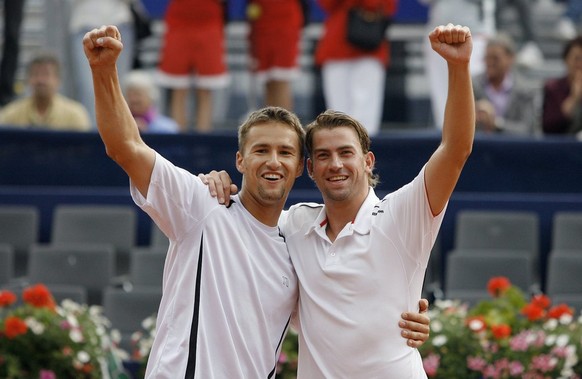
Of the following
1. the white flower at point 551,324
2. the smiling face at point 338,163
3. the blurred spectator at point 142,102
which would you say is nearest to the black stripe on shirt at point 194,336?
the smiling face at point 338,163

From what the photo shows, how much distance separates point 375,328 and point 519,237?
15.3 feet

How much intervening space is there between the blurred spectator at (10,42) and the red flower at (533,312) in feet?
19.5

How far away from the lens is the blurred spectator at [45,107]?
10.4m

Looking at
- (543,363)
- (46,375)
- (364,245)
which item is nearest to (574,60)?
(543,363)

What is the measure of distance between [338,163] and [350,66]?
5.95 m

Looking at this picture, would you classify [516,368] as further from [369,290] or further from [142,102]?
[142,102]

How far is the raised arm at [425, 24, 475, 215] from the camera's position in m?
4.61

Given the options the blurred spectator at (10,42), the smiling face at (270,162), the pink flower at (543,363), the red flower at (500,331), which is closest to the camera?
the smiling face at (270,162)

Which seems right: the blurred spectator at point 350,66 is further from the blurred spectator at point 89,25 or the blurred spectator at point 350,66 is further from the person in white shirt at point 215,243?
the person in white shirt at point 215,243

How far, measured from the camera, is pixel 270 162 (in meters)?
4.89

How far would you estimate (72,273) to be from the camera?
29.6ft

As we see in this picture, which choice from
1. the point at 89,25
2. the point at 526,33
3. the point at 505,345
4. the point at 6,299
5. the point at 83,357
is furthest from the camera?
the point at 526,33

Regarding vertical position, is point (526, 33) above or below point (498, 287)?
above

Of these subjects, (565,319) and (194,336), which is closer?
(194,336)
